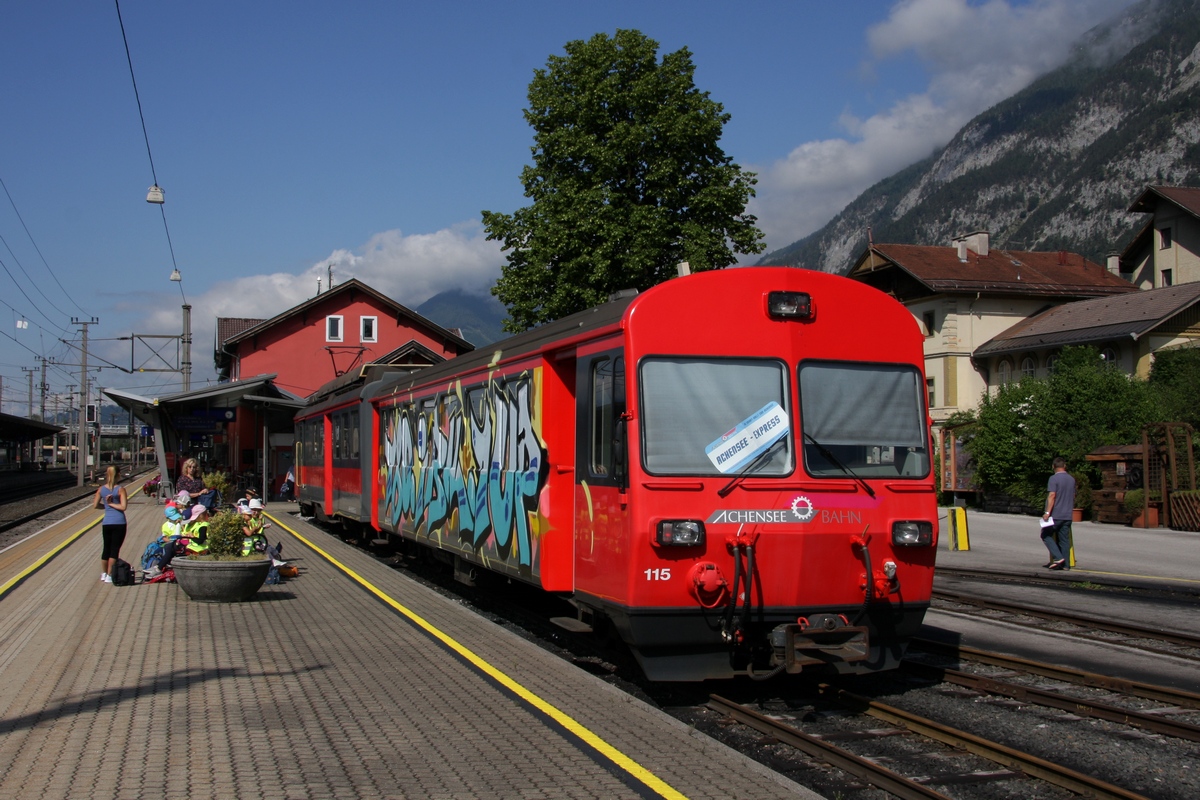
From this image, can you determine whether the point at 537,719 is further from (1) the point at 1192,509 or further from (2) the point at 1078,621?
(1) the point at 1192,509

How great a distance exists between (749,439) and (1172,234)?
4741 centimetres

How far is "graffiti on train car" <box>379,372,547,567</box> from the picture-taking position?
9.47 meters

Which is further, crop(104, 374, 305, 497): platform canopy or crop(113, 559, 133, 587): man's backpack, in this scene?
crop(104, 374, 305, 497): platform canopy

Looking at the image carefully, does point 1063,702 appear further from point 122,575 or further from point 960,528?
point 960,528

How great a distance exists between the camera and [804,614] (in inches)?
284

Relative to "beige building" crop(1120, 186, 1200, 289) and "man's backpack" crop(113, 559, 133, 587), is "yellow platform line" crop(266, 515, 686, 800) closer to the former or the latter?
"man's backpack" crop(113, 559, 133, 587)

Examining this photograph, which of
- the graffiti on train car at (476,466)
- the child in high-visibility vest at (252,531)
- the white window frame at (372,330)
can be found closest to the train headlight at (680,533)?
the graffiti on train car at (476,466)

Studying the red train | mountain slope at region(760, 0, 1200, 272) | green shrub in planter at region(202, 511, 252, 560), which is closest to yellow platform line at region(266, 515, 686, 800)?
the red train

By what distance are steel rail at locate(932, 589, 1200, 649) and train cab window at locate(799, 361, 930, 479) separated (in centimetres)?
427

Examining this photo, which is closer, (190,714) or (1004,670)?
(190,714)

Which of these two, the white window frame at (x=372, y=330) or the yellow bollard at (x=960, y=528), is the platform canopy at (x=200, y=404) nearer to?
the yellow bollard at (x=960, y=528)

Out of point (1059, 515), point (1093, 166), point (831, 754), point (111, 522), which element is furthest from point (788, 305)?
point (1093, 166)

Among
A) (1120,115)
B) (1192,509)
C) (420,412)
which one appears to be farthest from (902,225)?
(420,412)

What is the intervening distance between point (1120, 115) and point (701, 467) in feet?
623
